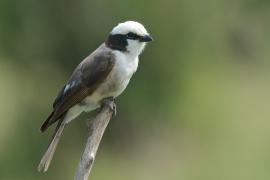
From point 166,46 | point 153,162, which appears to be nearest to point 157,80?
point 166,46

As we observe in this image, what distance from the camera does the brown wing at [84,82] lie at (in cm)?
517

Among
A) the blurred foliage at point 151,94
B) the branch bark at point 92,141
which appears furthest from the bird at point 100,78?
the blurred foliage at point 151,94

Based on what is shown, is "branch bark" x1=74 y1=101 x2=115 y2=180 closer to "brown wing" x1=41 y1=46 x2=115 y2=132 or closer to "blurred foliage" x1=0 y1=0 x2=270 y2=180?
"brown wing" x1=41 y1=46 x2=115 y2=132

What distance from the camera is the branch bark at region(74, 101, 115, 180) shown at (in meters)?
4.28

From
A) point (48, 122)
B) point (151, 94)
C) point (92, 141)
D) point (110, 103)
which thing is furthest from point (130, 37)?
point (151, 94)

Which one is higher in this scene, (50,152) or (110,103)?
(110,103)

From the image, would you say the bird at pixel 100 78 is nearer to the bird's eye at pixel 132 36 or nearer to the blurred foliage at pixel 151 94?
the bird's eye at pixel 132 36

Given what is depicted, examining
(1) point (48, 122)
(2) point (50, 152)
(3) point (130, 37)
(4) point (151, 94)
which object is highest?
(3) point (130, 37)

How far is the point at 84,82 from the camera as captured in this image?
5.21 metres

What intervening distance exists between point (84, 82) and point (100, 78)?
3.6 inches

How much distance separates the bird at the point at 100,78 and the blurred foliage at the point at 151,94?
4.96 metres

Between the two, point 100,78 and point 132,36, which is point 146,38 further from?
point 100,78

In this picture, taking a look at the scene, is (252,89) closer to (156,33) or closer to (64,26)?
(156,33)

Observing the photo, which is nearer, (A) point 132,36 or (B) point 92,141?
(B) point 92,141
